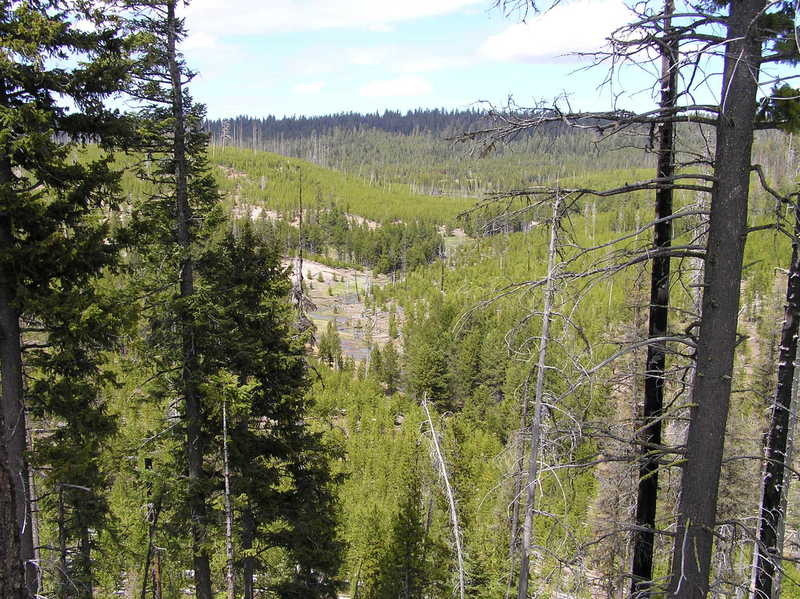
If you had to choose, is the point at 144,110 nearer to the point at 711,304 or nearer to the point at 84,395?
the point at 84,395

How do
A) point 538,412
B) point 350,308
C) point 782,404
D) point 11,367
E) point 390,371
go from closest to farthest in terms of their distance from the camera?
point 11,367, point 538,412, point 782,404, point 390,371, point 350,308

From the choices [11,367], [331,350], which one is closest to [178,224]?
[11,367]

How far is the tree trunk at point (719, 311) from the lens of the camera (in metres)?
3.35

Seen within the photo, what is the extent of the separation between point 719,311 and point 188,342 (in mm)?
7214

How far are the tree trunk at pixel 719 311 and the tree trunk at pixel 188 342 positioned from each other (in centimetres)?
669

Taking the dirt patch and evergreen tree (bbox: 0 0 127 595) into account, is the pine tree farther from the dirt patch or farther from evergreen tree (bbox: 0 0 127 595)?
the dirt patch

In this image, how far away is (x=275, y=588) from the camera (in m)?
10.4

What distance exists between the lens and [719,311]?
3570mm

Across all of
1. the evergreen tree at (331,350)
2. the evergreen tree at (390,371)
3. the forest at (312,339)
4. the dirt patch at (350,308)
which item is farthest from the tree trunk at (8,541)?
the dirt patch at (350,308)

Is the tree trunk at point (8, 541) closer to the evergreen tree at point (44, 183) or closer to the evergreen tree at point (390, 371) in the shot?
the evergreen tree at point (44, 183)

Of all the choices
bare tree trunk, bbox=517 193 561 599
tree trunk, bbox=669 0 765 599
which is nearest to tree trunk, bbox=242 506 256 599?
bare tree trunk, bbox=517 193 561 599

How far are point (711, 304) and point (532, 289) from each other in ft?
3.92

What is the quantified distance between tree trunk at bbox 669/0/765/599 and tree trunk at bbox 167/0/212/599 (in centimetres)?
669

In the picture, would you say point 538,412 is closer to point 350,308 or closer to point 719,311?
point 719,311
